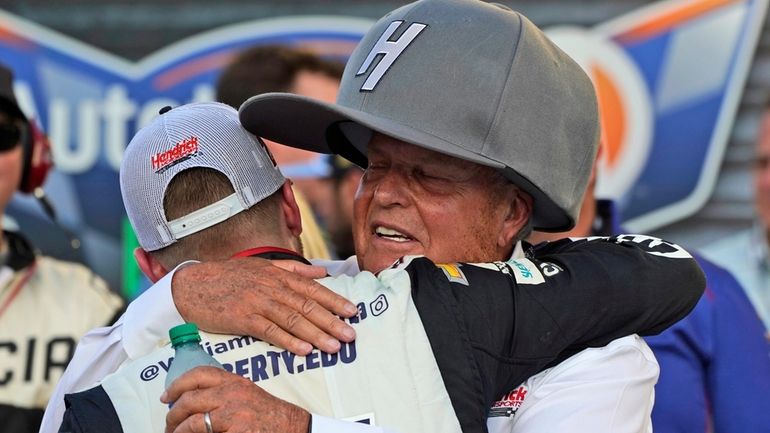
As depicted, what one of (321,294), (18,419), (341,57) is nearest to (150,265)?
(321,294)

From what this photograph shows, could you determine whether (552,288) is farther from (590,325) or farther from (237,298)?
(237,298)

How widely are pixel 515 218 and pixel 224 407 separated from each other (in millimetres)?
707

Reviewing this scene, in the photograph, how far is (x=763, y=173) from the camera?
4.36m

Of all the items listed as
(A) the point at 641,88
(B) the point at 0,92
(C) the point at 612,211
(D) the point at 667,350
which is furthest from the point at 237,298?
(A) the point at 641,88

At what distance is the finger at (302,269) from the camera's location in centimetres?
191

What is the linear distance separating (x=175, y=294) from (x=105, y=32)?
2.84 meters

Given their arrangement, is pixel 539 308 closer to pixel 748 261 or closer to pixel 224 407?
pixel 224 407

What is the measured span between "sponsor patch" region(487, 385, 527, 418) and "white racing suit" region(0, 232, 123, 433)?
2235 millimetres

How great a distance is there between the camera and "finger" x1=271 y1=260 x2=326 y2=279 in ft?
6.27

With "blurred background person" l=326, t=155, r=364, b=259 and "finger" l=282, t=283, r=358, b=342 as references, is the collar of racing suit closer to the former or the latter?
"finger" l=282, t=283, r=358, b=342

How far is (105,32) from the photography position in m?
4.62

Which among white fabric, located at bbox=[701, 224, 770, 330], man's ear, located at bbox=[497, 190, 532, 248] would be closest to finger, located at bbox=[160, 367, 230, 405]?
man's ear, located at bbox=[497, 190, 532, 248]

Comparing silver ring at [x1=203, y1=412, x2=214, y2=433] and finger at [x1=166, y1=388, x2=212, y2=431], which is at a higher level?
finger at [x1=166, y1=388, x2=212, y2=431]

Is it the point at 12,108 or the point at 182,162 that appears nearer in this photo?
the point at 182,162
